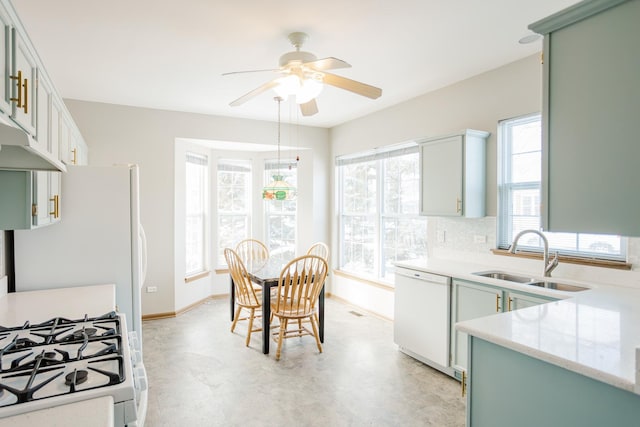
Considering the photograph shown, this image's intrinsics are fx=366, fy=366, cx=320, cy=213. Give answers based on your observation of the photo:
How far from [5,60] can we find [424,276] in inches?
117

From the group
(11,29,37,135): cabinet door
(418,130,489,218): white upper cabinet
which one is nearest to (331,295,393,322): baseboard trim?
(418,130,489,218): white upper cabinet

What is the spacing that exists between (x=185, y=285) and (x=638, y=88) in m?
4.86

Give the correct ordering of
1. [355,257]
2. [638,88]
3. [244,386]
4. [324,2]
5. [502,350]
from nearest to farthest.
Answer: [638,88], [502,350], [324,2], [244,386], [355,257]

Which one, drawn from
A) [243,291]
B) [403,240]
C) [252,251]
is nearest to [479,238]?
[403,240]

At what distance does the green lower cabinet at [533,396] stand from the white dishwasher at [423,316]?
135 cm

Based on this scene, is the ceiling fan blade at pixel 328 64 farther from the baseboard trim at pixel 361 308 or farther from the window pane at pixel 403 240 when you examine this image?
the baseboard trim at pixel 361 308

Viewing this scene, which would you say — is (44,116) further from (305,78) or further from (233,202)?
(233,202)

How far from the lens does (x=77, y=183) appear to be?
104 inches

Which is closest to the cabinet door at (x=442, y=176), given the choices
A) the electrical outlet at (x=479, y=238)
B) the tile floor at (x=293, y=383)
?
the electrical outlet at (x=479, y=238)

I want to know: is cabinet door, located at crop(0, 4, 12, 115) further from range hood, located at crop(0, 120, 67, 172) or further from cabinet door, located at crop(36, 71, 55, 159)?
cabinet door, located at crop(36, 71, 55, 159)

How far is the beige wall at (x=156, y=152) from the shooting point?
429 cm

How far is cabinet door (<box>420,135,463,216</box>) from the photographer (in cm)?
324

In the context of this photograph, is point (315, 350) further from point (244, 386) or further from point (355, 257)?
point (355, 257)

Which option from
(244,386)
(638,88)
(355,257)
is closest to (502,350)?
(638,88)
